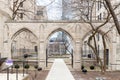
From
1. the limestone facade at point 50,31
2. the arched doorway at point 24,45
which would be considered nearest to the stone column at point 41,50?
the limestone facade at point 50,31

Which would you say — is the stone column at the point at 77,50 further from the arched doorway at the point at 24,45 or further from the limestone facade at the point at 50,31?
the arched doorway at the point at 24,45

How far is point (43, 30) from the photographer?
34312 mm

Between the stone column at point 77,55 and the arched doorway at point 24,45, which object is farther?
the arched doorway at point 24,45

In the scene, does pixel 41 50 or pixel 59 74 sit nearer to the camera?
pixel 59 74

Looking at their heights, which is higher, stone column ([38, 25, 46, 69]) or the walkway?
stone column ([38, 25, 46, 69])

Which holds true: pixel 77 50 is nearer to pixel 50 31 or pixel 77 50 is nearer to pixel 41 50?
pixel 50 31

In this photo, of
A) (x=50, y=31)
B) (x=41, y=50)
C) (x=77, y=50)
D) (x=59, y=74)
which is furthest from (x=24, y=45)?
(x=59, y=74)

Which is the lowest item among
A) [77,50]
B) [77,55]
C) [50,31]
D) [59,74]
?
[59,74]

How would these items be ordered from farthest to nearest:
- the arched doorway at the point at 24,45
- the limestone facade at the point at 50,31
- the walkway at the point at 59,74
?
the arched doorway at the point at 24,45
the limestone facade at the point at 50,31
the walkway at the point at 59,74

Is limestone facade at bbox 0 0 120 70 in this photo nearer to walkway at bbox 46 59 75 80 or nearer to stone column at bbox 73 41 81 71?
stone column at bbox 73 41 81 71

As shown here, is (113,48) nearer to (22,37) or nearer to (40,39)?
(40,39)

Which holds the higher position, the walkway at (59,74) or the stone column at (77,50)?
the stone column at (77,50)

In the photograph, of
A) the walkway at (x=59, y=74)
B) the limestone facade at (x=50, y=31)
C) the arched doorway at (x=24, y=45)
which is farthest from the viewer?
the arched doorway at (x=24, y=45)

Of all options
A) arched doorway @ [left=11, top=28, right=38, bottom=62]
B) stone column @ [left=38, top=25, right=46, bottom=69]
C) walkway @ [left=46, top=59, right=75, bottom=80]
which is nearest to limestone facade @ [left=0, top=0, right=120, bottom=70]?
stone column @ [left=38, top=25, right=46, bottom=69]
